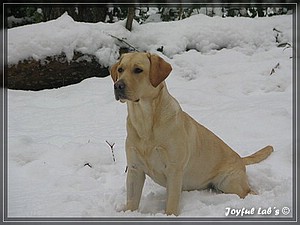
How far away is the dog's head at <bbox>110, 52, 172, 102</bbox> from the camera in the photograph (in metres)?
2.71

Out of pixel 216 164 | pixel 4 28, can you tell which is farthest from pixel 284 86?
pixel 4 28

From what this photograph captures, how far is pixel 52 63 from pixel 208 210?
14.1ft

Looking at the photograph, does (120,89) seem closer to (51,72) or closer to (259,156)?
(259,156)

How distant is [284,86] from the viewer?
583cm

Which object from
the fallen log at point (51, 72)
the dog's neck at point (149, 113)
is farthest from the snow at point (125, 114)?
the dog's neck at point (149, 113)

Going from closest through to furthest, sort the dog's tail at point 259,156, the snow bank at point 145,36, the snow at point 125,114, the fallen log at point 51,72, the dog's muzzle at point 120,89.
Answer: the dog's muzzle at point 120,89, the snow at point 125,114, the dog's tail at point 259,156, the fallen log at point 51,72, the snow bank at point 145,36

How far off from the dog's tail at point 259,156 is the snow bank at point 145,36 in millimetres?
3558

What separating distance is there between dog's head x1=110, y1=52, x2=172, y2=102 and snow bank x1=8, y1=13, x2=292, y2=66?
3898mm

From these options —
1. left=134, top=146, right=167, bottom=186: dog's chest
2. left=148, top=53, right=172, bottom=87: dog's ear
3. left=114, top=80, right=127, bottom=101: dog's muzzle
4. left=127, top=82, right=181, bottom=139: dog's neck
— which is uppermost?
left=148, top=53, right=172, bottom=87: dog's ear

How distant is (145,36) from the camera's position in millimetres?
7465

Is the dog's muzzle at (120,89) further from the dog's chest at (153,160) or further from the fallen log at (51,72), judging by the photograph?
the fallen log at (51,72)

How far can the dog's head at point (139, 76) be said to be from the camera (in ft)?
8.88

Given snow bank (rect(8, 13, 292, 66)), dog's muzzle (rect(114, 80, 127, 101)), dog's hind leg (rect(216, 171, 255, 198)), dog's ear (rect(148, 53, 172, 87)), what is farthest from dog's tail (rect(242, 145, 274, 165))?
snow bank (rect(8, 13, 292, 66))

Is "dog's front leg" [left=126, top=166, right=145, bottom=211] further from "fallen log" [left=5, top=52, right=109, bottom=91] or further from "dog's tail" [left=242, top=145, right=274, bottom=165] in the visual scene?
"fallen log" [left=5, top=52, right=109, bottom=91]
